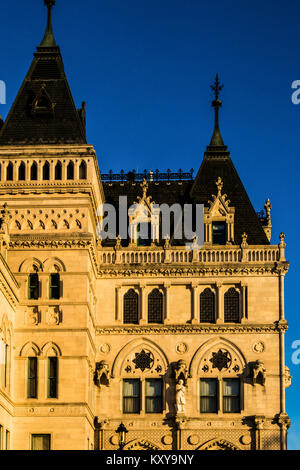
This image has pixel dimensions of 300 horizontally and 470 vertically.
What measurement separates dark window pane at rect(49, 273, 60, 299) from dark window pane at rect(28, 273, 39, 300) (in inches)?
26.9

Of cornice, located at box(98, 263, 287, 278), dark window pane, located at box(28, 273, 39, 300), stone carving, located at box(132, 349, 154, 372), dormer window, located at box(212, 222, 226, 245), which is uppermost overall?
dormer window, located at box(212, 222, 226, 245)

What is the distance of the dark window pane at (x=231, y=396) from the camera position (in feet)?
225

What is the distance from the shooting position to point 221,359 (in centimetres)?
6931

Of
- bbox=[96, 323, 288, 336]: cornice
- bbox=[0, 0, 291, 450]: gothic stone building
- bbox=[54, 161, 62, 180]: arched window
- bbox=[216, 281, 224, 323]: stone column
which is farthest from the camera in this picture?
bbox=[216, 281, 224, 323]: stone column

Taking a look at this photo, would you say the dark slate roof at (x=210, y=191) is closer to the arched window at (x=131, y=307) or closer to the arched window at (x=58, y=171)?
the arched window at (x=131, y=307)

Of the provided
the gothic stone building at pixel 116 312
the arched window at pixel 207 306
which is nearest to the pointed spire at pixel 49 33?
the gothic stone building at pixel 116 312

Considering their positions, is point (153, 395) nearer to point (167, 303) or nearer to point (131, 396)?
point (131, 396)

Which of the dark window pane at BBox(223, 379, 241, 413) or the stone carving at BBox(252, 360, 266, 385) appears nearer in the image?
the stone carving at BBox(252, 360, 266, 385)

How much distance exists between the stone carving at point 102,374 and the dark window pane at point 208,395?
191 inches

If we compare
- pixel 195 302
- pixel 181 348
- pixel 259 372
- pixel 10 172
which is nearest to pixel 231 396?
pixel 259 372

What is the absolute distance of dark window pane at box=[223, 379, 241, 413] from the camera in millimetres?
68688

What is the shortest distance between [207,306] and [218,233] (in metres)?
4.32

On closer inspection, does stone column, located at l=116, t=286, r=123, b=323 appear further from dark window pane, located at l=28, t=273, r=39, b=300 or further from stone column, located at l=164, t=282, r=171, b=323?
dark window pane, located at l=28, t=273, r=39, b=300

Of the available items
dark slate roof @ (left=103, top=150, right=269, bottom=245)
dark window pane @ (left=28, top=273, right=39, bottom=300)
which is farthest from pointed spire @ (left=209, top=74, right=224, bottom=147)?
dark window pane @ (left=28, top=273, right=39, bottom=300)
